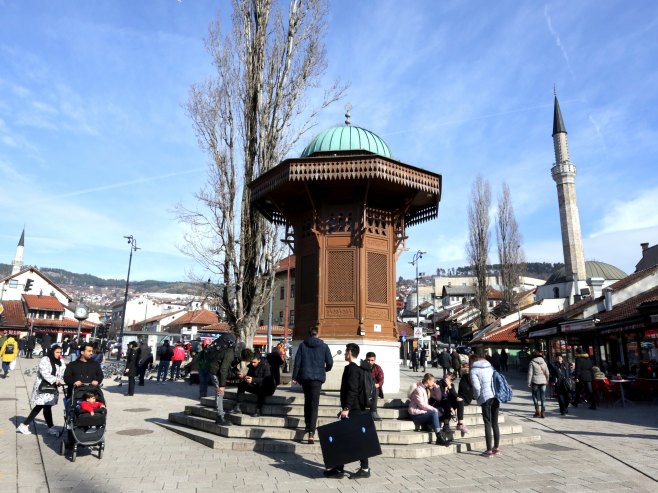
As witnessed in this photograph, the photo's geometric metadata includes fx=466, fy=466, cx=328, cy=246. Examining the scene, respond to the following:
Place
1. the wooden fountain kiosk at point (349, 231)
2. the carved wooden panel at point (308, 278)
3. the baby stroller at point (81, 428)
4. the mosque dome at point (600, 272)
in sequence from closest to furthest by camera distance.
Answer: the baby stroller at point (81, 428) → the wooden fountain kiosk at point (349, 231) → the carved wooden panel at point (308, 278) → the mosque dome at point (600, 272)

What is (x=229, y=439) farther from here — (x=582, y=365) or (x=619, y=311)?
(x=619, y=311)


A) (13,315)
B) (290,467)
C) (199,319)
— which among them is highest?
(199,319)

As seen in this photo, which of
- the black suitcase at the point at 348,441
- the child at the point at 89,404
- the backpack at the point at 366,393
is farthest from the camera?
the child at the point at 89,404

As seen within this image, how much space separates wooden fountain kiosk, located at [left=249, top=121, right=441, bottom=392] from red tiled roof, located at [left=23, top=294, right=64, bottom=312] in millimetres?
55939

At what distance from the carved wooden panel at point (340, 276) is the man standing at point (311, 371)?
11.4 ft

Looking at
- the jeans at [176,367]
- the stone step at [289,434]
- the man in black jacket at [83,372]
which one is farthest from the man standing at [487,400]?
the jeans at [176,367]

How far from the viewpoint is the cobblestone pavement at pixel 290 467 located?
554 cm

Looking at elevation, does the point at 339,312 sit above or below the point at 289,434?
above

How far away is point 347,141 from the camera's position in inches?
455

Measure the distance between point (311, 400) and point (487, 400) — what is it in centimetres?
276

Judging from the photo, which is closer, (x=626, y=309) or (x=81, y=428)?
(x=81, y=428)

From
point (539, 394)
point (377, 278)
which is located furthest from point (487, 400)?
point (539, 394)

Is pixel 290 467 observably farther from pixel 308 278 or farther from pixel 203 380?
pixel 203 380

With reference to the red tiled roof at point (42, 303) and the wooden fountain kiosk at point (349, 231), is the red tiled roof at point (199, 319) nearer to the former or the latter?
the red tiled roof at point (42, 303)
